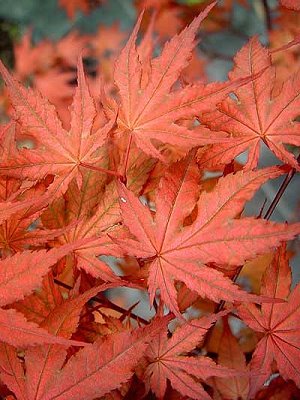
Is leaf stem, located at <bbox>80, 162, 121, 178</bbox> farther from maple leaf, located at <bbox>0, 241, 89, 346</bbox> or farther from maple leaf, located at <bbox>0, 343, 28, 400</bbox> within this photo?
maple leaf, located at <bbox>0, 343, 28, 400</bbox>

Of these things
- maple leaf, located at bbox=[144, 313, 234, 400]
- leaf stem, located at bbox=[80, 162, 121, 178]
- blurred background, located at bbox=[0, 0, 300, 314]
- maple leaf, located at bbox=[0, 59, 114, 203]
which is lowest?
maple leaf, located at bbox=[144, 313, 234, 400]

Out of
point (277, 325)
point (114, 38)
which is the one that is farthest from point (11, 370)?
point (114, 38)

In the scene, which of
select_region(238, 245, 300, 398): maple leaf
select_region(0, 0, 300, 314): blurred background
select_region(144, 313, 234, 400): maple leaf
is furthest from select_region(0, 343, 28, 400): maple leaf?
select_region(0, 0, 300, 314): blurred background

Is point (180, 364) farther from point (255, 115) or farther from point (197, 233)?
point (255, 115)

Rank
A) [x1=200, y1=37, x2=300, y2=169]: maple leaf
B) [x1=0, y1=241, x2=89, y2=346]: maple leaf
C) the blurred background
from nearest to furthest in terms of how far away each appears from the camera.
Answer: [x1=0, y1=241, x2=89, y2=346]: maple leaf, [x1=200, y1=37, x2=300, y2=169]: maple leaf, the blurred background

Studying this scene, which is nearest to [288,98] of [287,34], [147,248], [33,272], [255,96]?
[255,96]

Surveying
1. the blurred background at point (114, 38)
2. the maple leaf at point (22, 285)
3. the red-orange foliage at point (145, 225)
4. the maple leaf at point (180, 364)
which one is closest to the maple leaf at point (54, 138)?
the red-orange foliage at point (145, 225)

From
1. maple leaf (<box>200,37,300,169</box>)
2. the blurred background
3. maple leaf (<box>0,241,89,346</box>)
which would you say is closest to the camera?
maple leaf (<box>0,241,89,346</box>)

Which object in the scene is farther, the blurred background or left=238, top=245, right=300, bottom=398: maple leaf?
the blurred background
